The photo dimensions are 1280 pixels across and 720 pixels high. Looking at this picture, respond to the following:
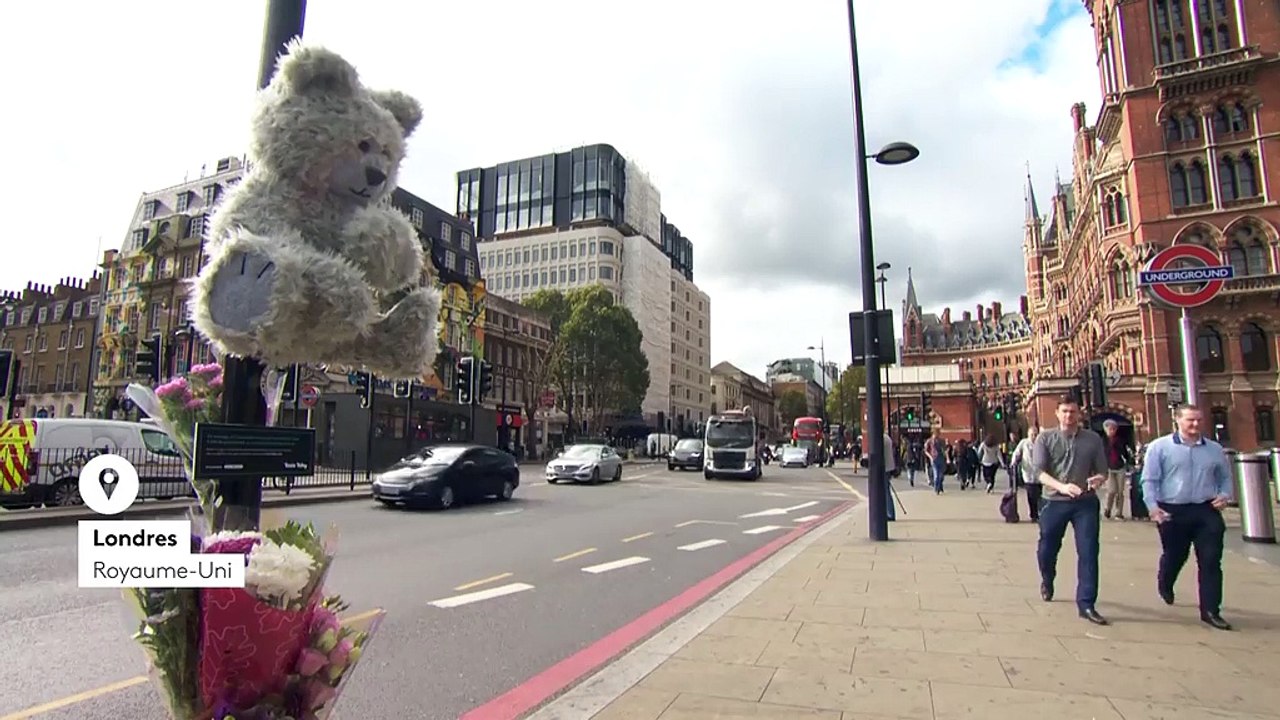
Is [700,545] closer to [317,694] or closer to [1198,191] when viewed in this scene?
[317,694]

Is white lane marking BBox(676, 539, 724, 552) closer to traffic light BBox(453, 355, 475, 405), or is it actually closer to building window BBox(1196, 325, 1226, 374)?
traffic light BBox(453, 355, 475, 405)

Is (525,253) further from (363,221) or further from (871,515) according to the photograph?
(363,221)

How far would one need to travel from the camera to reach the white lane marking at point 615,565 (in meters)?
8.73

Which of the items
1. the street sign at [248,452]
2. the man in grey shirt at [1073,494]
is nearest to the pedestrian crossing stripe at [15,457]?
the street sign at [248,452]

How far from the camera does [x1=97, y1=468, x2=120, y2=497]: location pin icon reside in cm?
193

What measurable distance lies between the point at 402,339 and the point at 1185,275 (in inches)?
342

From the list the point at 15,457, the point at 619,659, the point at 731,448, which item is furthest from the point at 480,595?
the point at 731,448

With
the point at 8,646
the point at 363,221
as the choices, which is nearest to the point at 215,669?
the point at 363,221

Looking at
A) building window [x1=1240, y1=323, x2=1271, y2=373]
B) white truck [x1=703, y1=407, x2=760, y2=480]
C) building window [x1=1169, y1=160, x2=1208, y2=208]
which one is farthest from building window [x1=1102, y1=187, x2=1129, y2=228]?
white truck [x1=703, y1=407, x2=760, y2=480]

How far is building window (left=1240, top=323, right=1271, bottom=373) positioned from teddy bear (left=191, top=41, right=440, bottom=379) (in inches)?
2062

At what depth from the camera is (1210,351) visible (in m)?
41.7

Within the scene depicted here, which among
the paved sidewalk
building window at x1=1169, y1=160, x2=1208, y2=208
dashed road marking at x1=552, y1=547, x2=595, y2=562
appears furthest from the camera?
building window at x1=1169, y1=160, x2=1208, y2=208

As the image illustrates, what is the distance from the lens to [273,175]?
8.54 ft

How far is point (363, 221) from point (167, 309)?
174ft
